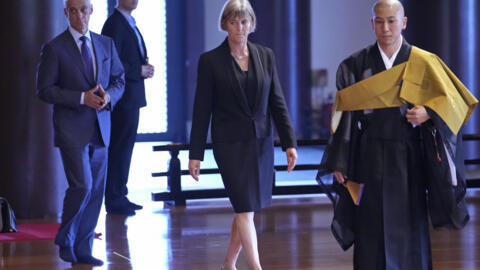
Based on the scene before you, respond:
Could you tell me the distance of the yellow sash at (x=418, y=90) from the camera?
10.4ft

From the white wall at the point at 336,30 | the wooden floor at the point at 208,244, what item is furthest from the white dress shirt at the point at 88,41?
the white wall at the point at 336,30

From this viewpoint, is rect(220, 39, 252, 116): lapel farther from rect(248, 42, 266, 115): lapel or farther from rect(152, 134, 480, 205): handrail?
rect(152, 134, 480, 205): handrail

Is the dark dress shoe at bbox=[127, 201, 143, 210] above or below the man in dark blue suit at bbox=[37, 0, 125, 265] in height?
below

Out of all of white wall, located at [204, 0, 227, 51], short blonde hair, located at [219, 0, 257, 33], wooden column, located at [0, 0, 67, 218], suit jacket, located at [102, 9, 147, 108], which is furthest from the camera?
white wall, located at [204, 0, 227, 51]

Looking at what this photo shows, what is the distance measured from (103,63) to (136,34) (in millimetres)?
1689

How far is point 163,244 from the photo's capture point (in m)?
4.69

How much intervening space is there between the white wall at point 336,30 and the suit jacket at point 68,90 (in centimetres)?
411

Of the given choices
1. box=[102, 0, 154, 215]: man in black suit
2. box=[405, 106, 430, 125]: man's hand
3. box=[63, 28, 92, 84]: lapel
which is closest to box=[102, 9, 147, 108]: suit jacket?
box=[102, 0, 154, 215]: man in black suit

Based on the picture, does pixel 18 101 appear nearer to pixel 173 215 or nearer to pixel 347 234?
pixel 173 215

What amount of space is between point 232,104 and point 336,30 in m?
4.58

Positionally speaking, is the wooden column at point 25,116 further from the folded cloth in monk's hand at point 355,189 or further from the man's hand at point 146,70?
the folded cloth in monk's hand at point 355,189

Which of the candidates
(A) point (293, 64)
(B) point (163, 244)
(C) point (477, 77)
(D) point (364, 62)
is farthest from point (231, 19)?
(C) point (477, 77)

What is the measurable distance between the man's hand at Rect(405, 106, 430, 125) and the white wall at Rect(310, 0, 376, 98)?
474 cm

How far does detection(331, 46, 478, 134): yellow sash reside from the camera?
10.4ft
